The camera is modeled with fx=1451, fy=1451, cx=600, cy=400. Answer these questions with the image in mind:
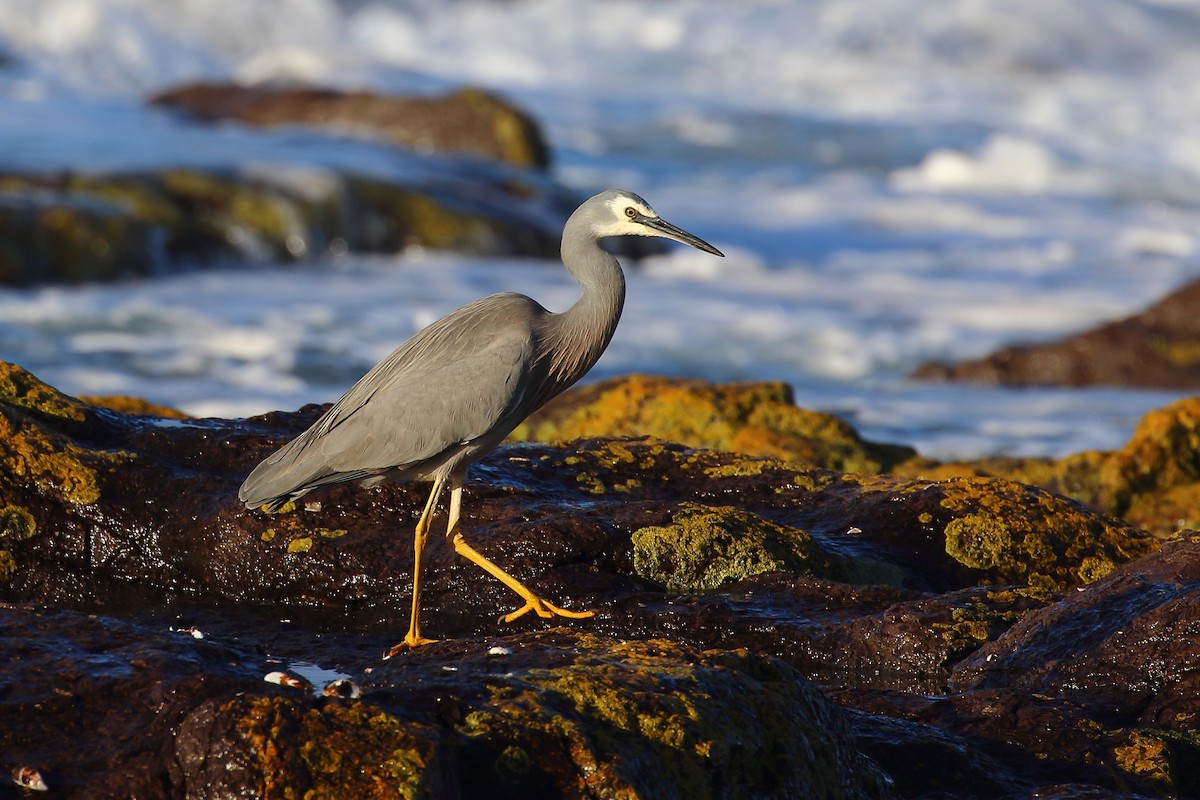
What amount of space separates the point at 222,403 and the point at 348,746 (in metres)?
10.9

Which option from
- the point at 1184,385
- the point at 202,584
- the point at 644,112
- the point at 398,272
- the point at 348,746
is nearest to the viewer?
the point at 348,746

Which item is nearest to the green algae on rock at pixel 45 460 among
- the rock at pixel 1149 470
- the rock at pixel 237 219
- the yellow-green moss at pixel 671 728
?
the yellow-green moss at pixel 671 728

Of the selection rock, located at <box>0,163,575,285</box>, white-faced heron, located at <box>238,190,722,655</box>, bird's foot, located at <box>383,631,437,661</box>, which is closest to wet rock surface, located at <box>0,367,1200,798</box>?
bird's foot, located at <box>383,631,437,661</box>

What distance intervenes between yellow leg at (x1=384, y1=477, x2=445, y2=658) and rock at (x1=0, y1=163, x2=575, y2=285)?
522 inches

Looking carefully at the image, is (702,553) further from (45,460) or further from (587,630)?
(45,460)

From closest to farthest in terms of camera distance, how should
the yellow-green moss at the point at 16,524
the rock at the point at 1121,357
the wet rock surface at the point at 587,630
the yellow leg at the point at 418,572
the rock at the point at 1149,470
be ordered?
the wet rock surface at the point at 587,630, the yellow leg at the point at 418,572, the yellow-green moss at the point at 16,524, the rock at the point at 1149,470, the rock at the point at 1121,357

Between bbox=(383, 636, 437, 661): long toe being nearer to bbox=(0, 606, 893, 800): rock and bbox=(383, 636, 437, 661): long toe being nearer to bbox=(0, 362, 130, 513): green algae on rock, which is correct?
bbox=(0, 606, 893, 800): rock

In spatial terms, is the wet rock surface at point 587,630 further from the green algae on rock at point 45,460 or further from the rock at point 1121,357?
the rock at point 1121,357

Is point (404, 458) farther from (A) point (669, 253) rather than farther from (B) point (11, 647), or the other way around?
(A) point (669, 253)

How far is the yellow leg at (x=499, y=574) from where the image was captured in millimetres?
4902

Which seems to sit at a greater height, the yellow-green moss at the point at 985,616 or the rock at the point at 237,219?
the rock at the point at 237,219

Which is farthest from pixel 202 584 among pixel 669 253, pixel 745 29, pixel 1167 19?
pixel 1167 19

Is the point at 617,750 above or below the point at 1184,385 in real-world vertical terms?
below

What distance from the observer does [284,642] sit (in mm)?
4621
